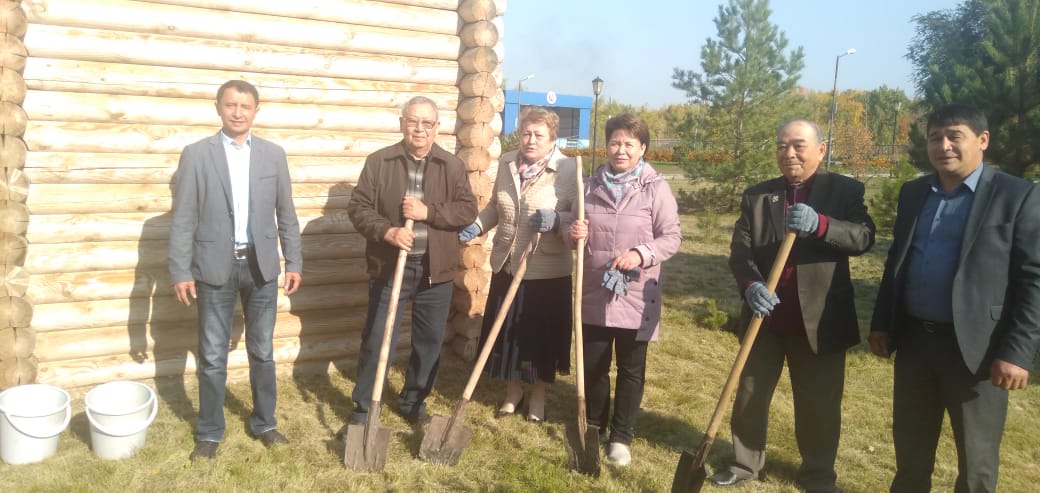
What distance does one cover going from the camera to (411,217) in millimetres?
4270

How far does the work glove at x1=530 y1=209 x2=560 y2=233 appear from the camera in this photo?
13.9 feet

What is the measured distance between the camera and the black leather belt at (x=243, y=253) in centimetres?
408

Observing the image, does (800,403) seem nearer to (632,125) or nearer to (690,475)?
(690,475)

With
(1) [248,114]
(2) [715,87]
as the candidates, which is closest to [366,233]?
(1) [248,114]

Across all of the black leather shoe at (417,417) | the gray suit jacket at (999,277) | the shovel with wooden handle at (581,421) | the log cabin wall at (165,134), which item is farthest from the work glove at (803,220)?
the log cabin wall at (165,134)

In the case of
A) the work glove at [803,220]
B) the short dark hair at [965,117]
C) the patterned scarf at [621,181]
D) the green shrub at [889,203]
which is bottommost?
the green shrub at [889,203]

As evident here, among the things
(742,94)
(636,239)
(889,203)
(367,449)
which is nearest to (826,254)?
(636,239)

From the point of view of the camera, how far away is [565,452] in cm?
438

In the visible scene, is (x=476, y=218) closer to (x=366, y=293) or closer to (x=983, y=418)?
(x=366, y=293)

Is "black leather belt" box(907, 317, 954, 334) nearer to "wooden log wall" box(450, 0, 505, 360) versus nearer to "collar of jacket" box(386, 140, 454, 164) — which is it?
"collar of jacket" box(386, 140, 454, 164)

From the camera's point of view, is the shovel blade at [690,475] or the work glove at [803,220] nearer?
the work glove at [803,220]

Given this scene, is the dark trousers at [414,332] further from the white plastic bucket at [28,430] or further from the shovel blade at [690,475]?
the shovel blade at [690,475]

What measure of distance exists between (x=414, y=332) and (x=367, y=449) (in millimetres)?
→ 959

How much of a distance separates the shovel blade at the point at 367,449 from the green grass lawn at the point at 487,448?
0.06m
